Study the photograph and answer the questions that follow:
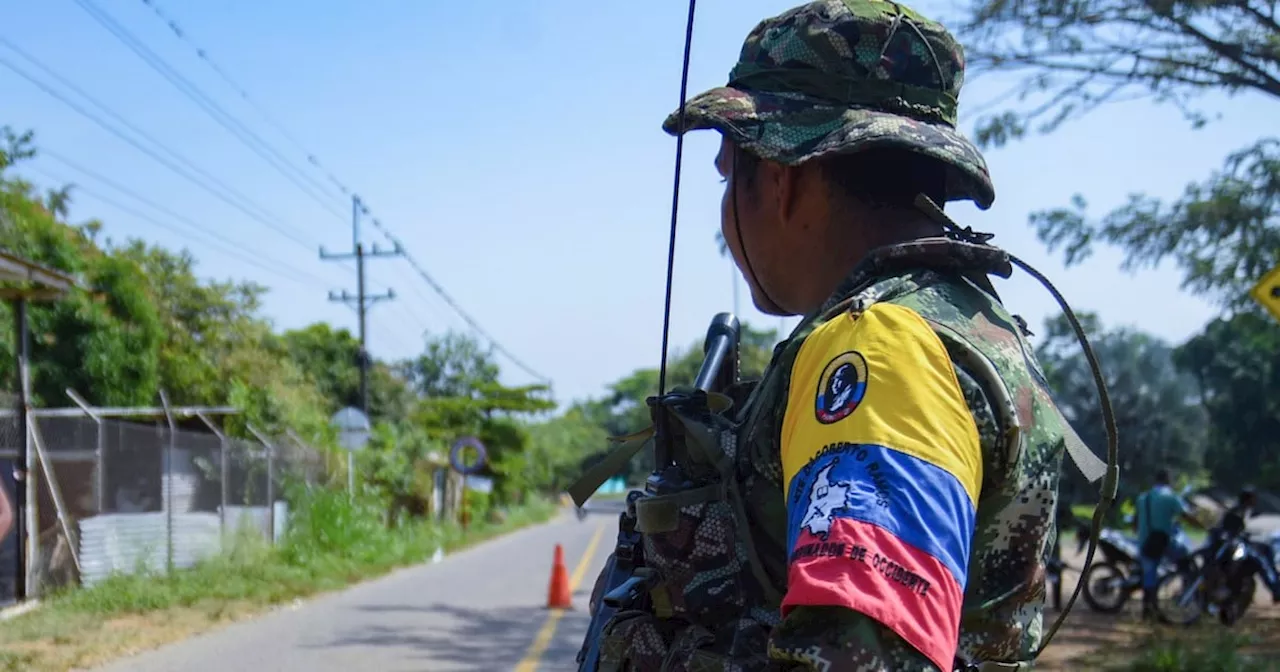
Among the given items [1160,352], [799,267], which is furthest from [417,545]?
[1160,352]

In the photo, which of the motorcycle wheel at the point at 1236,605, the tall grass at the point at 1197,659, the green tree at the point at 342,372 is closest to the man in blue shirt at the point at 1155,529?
the motorcycle wheel at the point at 1236,605

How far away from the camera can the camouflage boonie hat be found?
61.1 inches

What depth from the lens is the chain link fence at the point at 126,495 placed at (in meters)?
11.3

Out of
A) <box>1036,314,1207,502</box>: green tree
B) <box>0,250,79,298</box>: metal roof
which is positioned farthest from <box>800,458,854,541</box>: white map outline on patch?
<box>1036,314,1207,502</box>: green tree

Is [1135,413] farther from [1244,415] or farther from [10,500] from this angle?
[10,500]

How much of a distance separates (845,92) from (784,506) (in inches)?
22.6

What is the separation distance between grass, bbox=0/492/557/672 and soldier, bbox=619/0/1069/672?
7.82 metres

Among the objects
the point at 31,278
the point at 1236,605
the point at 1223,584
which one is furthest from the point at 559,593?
the point at 1236,605

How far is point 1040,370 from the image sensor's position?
1.60 metres

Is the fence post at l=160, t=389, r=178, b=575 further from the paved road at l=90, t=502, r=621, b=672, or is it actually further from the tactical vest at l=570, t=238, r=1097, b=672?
the tactical vest at l=570, t=238, r=1097, b=672

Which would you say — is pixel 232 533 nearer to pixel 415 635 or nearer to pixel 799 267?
pixel 415 635

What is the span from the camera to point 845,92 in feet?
5.27

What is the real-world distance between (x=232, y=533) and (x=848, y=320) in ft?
50.3

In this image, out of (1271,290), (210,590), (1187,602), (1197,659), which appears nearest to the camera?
(1271,290)
